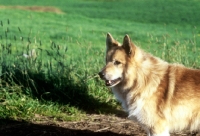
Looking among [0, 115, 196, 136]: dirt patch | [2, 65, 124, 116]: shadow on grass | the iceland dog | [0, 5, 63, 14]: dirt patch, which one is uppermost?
the iceland dog

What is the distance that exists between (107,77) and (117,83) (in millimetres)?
192

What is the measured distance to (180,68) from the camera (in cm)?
602

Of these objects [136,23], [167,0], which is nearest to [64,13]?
[136,23]

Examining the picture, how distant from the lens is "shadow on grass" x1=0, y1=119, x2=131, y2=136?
21.1 feet

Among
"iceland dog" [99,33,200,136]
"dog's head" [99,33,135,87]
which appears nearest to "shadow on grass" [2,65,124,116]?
"iceland dog" [99,33,200,136]

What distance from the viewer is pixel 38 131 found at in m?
6.47

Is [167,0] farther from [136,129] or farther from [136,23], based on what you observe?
[136,129]

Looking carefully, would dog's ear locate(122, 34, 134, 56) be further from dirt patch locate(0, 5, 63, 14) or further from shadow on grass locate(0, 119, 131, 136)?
dirt patch locate(0, 5, 63, 14)

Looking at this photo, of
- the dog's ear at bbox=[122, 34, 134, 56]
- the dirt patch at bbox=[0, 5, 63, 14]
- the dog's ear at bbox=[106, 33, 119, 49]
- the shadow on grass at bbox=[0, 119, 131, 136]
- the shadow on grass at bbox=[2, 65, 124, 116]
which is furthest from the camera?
the dirt patch at bbox=[0, 5, 63, 14]

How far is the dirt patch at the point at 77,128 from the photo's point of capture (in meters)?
6.49

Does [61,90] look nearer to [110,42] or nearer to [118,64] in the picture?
[110,42]

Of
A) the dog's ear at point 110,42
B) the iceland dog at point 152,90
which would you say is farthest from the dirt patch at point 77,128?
the dog's ear at point 110,42

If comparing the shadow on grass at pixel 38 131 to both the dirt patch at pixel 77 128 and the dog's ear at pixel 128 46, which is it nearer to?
the dirt patch at pixel 77 128

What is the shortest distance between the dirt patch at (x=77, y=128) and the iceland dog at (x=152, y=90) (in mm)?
924
